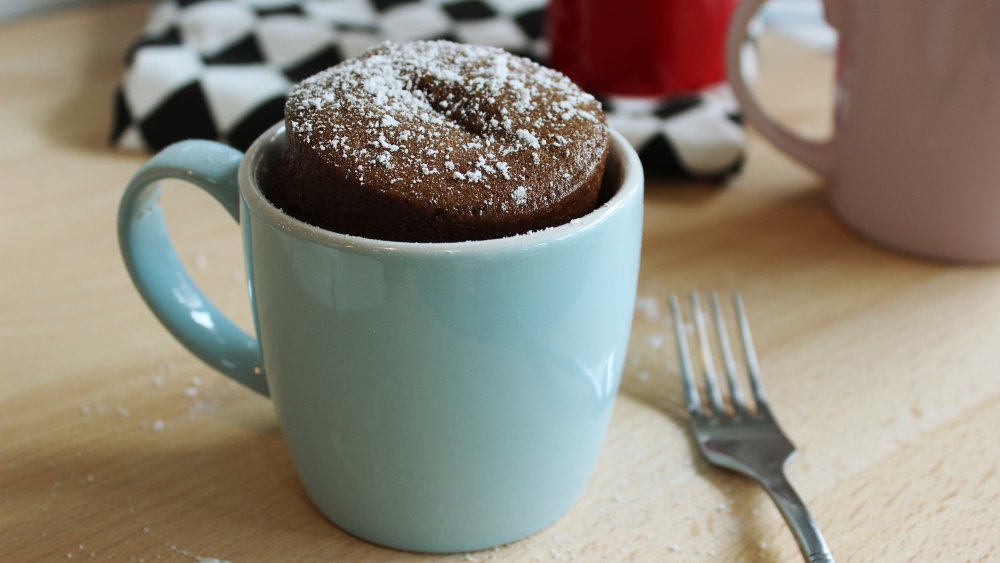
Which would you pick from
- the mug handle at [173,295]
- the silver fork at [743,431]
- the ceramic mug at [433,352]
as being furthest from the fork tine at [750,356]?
the mug handle at [173,295]

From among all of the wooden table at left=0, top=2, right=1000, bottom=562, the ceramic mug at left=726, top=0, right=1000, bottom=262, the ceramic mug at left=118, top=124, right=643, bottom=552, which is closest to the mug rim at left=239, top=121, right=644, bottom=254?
the ceramic mug at left=118, top=124, right=643, bottom=552

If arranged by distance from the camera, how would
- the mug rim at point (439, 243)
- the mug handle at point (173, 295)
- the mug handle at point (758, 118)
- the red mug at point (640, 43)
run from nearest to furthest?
the mug rim at point (439, 243)
the mug handle at point (173, 295)
the mug handle at point (758, 118)
the red mug at point (640, 43)

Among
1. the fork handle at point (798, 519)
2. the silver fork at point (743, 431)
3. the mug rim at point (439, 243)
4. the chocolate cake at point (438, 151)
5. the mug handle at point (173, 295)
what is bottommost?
the silver fork at point (743, 431)

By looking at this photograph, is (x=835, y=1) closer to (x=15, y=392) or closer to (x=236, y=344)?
(x=236, y=344)

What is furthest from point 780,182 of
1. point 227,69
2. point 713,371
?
point 227,69

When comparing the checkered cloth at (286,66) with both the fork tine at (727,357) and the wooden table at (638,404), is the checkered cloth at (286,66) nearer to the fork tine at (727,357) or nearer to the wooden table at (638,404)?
the wooden table at (638,404)

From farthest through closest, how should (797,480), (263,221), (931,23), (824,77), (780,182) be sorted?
(824,77), (780,182), (931,23), (797,480), (263,221)

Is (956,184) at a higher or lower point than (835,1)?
lower

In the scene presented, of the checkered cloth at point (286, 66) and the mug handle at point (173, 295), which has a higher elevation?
the mug handle at point (173, 295)
